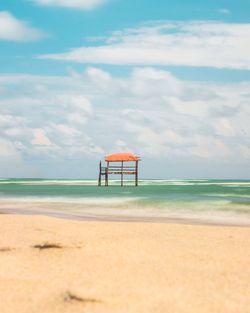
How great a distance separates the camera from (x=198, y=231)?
12070mm

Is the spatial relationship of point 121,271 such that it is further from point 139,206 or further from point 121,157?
point 121,157

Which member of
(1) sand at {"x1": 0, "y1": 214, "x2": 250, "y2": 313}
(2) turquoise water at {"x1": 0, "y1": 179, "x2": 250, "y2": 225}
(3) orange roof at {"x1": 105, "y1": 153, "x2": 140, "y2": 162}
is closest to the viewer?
(1) sand at {"x1": 0, "y1": 214, "x2": 250, "y2": 313}

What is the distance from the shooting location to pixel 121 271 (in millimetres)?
7273

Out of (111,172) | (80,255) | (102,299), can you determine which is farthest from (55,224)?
(111,172)

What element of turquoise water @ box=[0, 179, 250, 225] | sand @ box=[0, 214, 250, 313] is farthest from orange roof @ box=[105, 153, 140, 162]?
sand @ box=[0, 214, 250, 313]

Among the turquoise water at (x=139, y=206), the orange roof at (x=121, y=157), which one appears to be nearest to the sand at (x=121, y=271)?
the turquoise water at (x=139, y=206)

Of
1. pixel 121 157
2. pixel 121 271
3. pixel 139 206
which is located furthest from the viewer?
pixel 121 157

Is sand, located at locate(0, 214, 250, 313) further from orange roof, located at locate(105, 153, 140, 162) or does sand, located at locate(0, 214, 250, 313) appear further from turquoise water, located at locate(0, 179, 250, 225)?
orange roof, located at locate(105, 153, 140, 162)

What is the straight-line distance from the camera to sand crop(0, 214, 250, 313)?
5.72 meters

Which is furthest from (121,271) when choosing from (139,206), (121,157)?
(121,157)

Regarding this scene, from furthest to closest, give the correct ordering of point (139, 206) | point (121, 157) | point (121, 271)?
1. point (121, 157)
2. point (139, 206)
3. point (121, 271)

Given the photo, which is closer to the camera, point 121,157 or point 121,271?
point 121,271

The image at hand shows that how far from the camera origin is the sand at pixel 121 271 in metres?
5.72

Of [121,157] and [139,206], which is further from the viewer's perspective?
[121,157]
